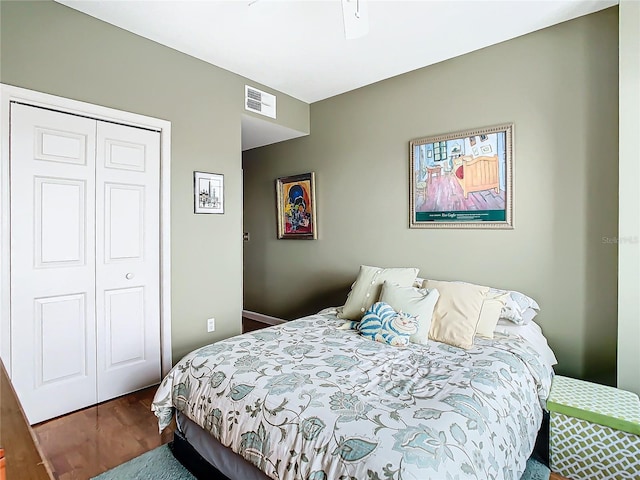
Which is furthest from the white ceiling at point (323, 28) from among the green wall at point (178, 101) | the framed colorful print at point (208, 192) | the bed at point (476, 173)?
the framed colorful print at point (208, 192)

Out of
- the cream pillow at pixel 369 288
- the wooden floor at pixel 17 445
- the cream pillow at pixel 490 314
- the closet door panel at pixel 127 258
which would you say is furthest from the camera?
the cream pillow at pixel 369 288

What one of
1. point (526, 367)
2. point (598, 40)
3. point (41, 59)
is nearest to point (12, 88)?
point (41, 59)

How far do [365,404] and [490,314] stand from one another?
1307 millimetres

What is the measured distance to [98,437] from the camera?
2057mm

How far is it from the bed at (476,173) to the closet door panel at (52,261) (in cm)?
276

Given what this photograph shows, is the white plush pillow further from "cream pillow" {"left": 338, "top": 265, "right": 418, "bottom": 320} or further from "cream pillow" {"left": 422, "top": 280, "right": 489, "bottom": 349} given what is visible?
"cream pillow" {"left": 338, "top": 265, "right": 418, "bottom": 320}

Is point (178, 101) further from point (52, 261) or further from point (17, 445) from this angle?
point (17, 445)

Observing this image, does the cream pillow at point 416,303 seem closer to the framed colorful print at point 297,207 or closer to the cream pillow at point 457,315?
the cream pillow at point 457,315

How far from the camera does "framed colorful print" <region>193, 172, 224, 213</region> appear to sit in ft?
9.53

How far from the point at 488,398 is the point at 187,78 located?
3.05 metres

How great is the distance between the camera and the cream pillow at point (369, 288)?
2.57 m

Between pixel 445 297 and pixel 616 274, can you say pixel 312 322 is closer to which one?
pixel 445 297

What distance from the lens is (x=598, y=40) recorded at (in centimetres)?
225

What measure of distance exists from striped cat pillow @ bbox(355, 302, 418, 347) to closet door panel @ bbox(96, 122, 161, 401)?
1.69 m
